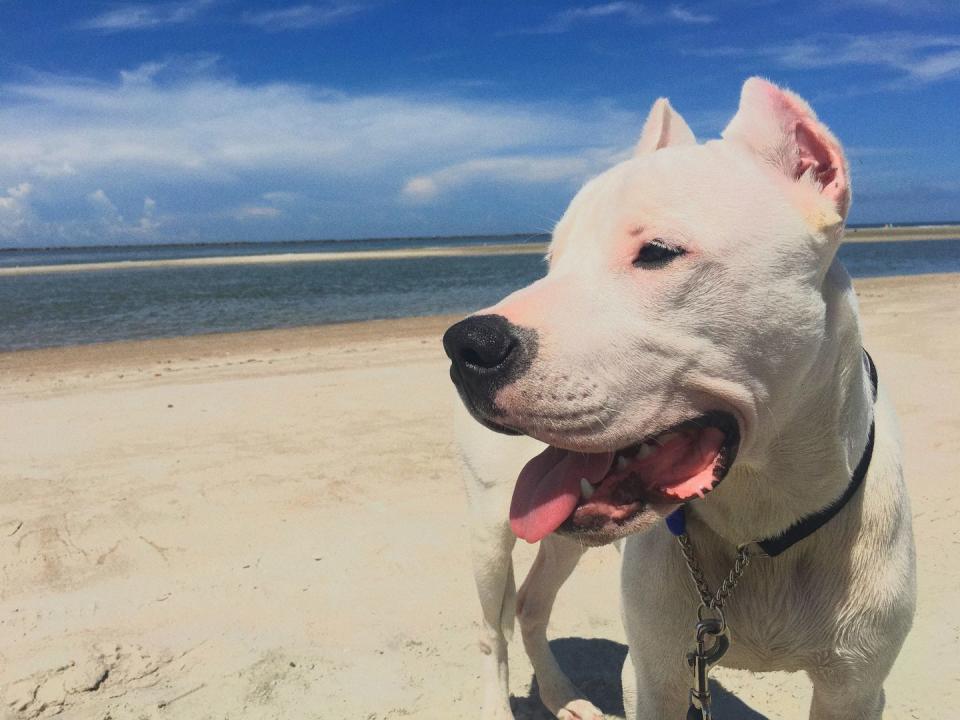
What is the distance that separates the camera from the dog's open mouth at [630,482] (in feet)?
5.56

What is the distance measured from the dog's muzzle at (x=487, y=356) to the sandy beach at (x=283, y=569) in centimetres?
206

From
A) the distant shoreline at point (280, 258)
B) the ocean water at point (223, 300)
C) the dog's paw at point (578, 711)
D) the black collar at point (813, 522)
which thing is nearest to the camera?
the black collar at point (813, 522)

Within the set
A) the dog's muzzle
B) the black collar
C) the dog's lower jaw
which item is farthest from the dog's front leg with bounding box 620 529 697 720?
the dog's muzzle

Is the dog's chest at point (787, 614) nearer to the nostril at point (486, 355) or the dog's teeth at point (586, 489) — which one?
the dog's teeth at point (586, 489)

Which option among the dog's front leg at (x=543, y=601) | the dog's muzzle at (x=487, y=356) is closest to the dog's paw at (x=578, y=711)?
the dog's front leg at (x=543, y=601)

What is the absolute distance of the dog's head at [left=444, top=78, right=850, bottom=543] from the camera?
5.30 feet

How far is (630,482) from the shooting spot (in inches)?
68.7

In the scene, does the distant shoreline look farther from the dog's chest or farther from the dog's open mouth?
the dog's open mouth

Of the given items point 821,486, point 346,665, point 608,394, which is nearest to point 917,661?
point 821,486

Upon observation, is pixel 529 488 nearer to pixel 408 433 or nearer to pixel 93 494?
pixel 93 494

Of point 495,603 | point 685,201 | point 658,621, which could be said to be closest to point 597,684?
point 495,603

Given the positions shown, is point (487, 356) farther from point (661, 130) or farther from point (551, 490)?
point (661, 130)

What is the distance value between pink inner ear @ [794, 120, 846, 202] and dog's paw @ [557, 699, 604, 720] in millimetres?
2410

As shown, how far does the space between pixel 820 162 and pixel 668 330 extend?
1.82 feet
